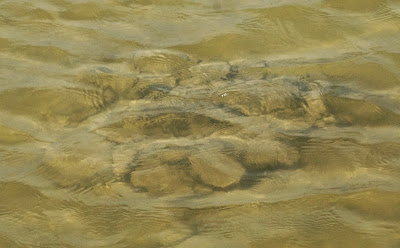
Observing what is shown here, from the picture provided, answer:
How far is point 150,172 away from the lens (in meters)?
2.16

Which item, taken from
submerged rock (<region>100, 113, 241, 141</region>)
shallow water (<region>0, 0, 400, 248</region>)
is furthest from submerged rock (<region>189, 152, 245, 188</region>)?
submerged rock (<region>100, 113, 241, 141</region>)

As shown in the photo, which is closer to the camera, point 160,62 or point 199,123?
point 199,123

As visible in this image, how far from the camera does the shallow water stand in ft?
6.42

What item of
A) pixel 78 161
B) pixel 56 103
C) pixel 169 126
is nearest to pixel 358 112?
pixel 169 126

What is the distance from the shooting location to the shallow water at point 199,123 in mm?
1957

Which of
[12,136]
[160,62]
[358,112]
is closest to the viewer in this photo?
[12,136]

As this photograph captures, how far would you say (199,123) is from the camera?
7.92 ft

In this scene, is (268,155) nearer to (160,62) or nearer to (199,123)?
(199,123)

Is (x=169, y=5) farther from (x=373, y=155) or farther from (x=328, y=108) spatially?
(x=373, y=155)

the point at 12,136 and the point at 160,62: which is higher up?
the point at 160,62

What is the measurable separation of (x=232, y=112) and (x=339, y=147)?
0.48m

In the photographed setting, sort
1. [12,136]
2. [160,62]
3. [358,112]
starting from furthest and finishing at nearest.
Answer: [160,62], [358,112], [12,136]

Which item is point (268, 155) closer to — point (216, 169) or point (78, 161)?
point (216, 169)

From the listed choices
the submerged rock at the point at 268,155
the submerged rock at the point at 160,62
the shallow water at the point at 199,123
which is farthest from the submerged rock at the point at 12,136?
the submerged rock at the point at 268,155
